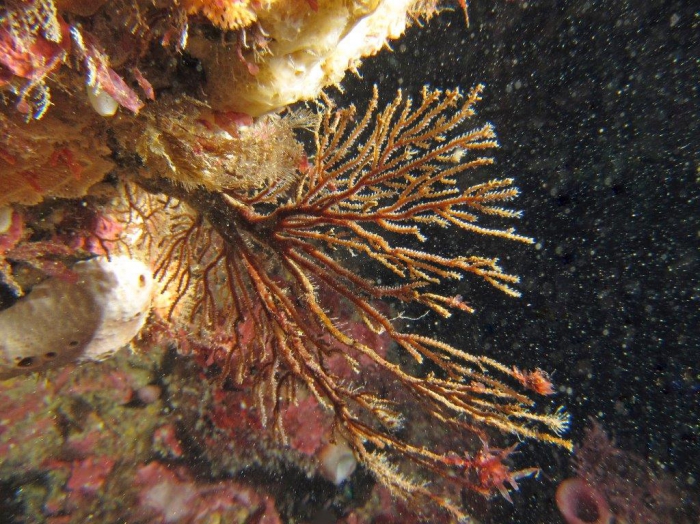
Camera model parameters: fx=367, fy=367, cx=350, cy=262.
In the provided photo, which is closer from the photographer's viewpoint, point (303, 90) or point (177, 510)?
point (303, 90)

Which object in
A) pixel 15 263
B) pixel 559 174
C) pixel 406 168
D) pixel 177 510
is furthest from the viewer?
→ pixel 559 174

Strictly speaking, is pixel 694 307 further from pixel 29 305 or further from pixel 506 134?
pixel 29 305

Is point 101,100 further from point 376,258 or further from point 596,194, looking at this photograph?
point 596,194

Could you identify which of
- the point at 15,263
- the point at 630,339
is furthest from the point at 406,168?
the point at 630,339

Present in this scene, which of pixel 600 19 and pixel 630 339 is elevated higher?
pixel 600 19

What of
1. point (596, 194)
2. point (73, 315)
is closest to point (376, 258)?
point (73, 315)

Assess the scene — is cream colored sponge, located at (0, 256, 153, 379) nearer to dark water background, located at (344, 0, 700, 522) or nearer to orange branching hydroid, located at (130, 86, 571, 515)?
orange branching hydroid, located at (130, 86, 571, 515)
